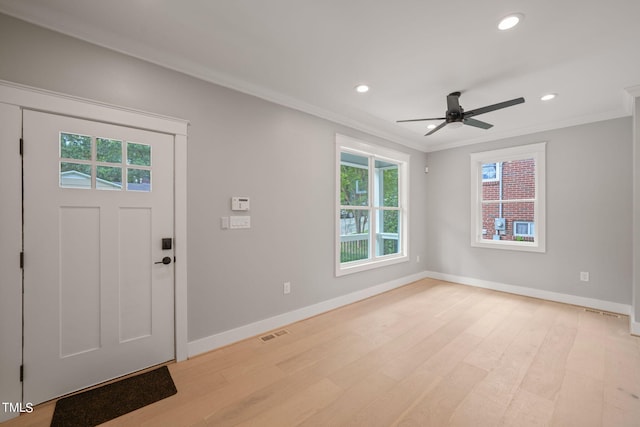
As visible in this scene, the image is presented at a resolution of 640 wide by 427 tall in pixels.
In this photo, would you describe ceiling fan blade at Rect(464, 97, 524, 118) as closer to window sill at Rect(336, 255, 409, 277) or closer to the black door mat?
window sill at Rect(336, 255, 409, 277)

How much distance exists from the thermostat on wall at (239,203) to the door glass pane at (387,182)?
285cm

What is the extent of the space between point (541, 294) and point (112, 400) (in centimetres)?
543

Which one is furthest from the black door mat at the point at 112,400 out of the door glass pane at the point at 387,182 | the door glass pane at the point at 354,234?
the door glass pane at the point at 387,182

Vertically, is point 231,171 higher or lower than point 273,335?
higher

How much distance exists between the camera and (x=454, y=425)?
1695 mm

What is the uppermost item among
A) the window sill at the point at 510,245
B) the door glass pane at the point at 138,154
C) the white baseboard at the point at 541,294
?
the door glass pane at the point at 138,154

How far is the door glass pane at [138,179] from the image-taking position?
7.38 ft

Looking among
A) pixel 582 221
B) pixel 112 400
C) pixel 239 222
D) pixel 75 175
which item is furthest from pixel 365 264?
pixel 75 175

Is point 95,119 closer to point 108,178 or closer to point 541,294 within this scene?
point 108,178

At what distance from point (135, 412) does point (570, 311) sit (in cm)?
501

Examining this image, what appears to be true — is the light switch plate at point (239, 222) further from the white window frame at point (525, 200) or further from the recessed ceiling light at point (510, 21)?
the white window frame at point (525, 200)

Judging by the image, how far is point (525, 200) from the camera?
4359 mm

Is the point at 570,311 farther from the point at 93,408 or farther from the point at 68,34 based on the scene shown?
the point at 68,34

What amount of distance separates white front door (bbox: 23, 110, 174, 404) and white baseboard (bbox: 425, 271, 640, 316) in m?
4.79
